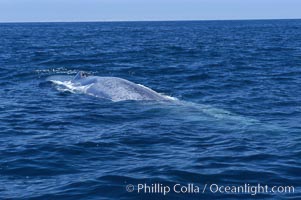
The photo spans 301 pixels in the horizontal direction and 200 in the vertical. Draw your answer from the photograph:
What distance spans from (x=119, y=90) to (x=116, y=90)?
7.5 inches

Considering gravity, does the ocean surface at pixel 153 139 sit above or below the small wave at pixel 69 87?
below

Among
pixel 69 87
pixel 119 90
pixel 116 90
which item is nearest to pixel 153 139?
pixel 119 90

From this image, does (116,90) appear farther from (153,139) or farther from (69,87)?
(153,139)

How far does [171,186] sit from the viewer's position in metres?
12.8

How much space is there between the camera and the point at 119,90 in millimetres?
26047

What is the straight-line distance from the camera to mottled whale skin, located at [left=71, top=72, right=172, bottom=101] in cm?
2508

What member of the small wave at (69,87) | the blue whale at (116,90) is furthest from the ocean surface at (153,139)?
the blue whale at (116,90)

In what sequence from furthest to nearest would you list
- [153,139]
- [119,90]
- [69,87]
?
[69,87], [119,90], [153,139]

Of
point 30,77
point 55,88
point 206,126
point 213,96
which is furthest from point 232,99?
point 30,77

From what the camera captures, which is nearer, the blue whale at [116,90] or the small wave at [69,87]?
the blue whale at [116,90]

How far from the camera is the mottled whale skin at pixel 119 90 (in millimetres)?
25078

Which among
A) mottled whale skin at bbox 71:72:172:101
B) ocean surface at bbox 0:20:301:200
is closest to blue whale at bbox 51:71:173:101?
mottled whale skin at bbox 71:72:172:101

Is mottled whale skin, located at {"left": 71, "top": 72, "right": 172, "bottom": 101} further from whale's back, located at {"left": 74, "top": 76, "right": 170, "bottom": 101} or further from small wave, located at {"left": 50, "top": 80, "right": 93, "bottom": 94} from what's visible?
small wave, located at {"left": 50, "top": 80, "right": 93, "bottom": 94}

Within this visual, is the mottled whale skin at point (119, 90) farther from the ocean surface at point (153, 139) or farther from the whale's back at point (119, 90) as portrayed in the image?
the ocean surface at point (153, 139)
